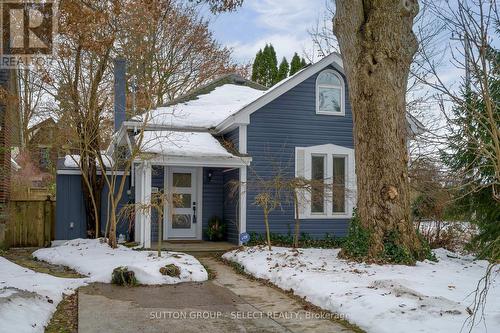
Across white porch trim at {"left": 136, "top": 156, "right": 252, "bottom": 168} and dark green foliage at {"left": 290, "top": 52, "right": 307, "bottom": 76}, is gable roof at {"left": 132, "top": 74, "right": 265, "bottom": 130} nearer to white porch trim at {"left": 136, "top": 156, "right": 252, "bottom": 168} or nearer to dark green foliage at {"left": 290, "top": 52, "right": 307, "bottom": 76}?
white porch trim at {"left": 136, "top": 156, "right": 252, "bottom": 168}

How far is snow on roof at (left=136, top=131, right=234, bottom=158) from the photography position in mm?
12180

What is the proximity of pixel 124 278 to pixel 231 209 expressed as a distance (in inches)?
234

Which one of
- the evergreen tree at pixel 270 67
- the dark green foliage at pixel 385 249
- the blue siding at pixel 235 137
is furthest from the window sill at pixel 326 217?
the evergreen tree at pixel 270 67

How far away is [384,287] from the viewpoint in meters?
6.96

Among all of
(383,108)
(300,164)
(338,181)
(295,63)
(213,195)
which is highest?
(295,63)

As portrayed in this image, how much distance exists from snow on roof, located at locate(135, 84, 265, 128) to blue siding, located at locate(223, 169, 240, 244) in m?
1.61

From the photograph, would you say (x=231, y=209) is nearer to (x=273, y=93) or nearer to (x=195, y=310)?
(x=273, y=93)

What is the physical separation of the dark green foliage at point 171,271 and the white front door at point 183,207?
5.34 meters

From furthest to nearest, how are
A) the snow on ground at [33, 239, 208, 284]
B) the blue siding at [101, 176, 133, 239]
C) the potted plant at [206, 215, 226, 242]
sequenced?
1. the blue siding at [101, 176, 133, 239]
2. the potted plant at [206, 215, 226, 242]
3. the snow on ground at [33, 239, 208, 284]

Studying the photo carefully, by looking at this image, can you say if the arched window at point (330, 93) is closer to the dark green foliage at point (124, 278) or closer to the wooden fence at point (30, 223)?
the dark green foliage at point (124, 278)

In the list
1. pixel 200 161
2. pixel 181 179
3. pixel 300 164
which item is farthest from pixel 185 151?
Answer: pixel 300 164

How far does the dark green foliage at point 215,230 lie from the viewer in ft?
46.2

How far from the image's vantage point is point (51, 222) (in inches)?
584

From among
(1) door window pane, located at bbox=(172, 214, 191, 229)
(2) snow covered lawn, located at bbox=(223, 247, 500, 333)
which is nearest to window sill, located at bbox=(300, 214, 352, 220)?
(2) snow covered lawn, located at bbox=(223, 247, 500, 333)
